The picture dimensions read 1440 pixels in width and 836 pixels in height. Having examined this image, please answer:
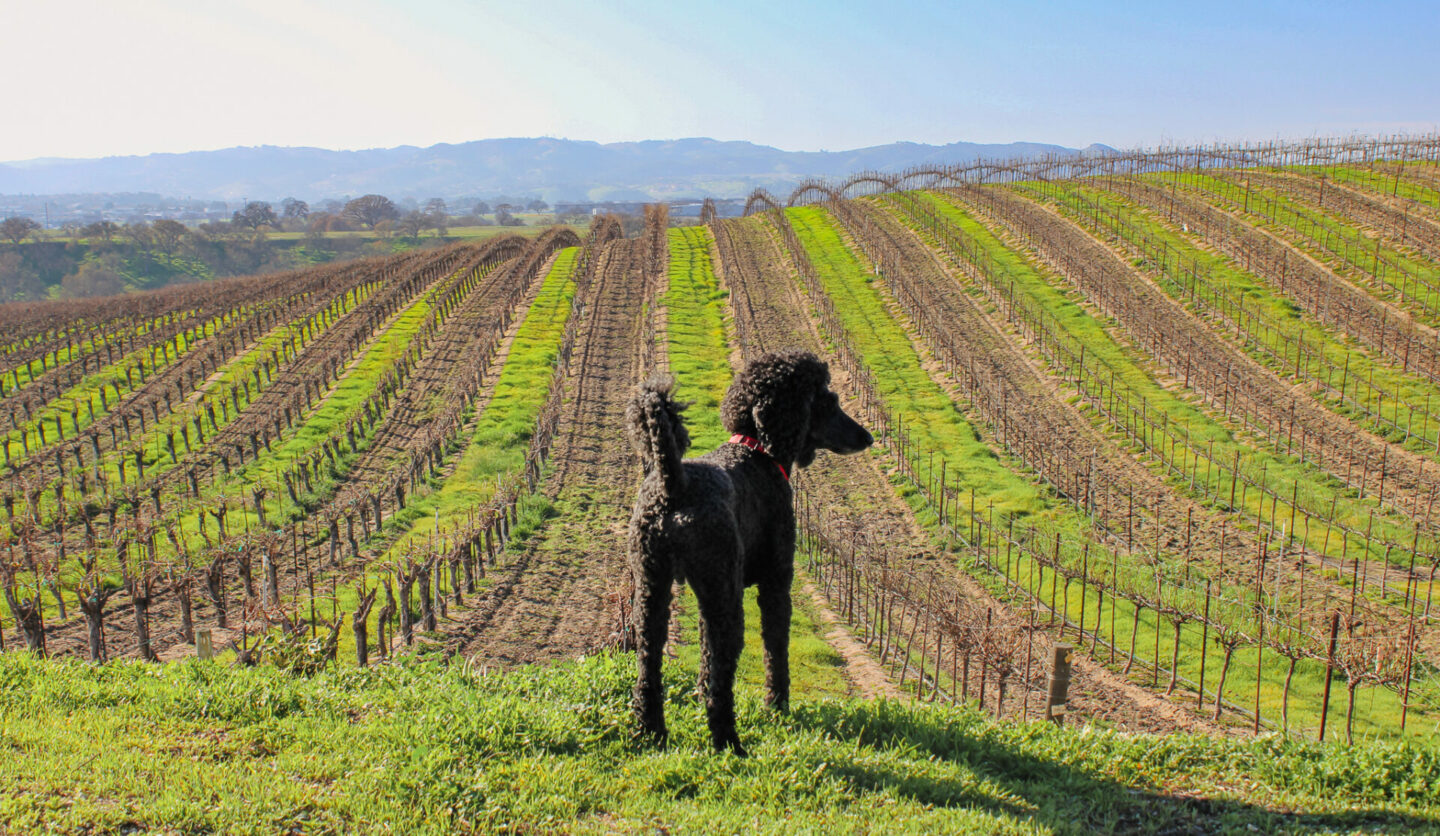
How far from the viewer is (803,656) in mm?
12805

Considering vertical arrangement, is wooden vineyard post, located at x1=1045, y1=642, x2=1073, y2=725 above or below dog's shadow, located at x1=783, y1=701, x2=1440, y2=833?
below

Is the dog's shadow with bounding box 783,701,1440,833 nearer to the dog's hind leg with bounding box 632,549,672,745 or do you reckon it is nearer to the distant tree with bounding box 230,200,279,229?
the dog's hind leg with bounding box 632,549,672,745

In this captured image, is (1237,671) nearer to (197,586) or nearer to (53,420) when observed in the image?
(197,586)

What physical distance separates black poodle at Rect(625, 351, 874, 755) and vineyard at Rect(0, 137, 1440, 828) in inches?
102

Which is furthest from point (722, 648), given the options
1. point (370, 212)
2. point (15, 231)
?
point (370, 212)

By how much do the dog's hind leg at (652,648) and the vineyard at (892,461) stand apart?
8.65ft

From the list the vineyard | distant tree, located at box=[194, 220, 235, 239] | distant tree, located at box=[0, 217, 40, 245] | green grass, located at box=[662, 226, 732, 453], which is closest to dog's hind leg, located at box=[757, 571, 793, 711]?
the vineyard

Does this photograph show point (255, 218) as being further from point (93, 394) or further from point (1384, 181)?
point (1384, 181)

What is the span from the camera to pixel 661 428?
536 centimetres

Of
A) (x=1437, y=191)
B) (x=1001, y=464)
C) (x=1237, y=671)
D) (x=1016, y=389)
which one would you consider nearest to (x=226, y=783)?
(x=1237, y=671)

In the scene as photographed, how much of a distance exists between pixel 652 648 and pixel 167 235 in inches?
4712

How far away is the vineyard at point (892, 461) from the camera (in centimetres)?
1235

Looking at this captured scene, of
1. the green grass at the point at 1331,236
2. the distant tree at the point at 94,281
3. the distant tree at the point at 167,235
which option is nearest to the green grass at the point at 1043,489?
the green grass at the point at 1331,236

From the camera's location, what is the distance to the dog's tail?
5.36 meters
